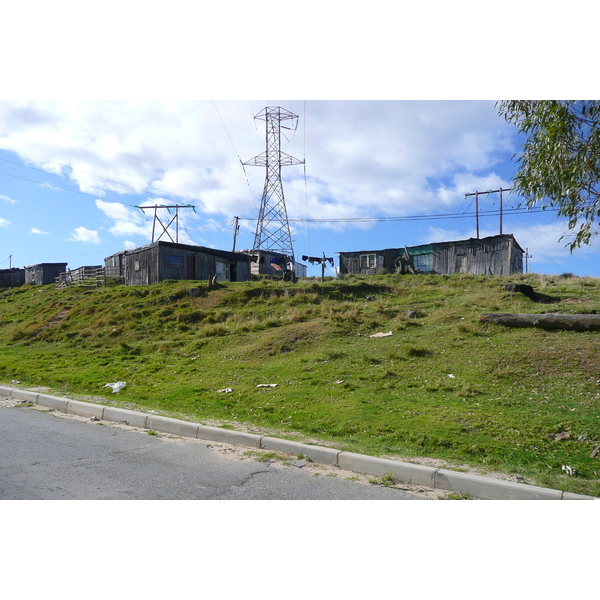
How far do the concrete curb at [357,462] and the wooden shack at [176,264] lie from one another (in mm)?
24533

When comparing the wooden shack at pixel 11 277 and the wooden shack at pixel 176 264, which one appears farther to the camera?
the wooden shack at pixel 11 277

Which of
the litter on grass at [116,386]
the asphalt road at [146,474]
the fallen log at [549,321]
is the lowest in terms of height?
the asphalt road at [146,474]

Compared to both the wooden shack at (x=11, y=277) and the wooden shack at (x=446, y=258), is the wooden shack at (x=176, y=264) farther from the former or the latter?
the wooden shack at (x=11, y=277)

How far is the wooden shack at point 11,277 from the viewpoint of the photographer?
55281 millimetres

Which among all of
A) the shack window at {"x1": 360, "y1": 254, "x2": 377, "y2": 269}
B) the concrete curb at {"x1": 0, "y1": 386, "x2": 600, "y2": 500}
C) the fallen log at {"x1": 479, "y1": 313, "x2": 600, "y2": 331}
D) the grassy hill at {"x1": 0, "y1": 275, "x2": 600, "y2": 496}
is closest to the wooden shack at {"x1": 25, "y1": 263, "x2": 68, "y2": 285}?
the grassy hill at {"x1": 0, "y1": 275, "x2": 600, "y2": 496}

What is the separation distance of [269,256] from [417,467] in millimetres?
44302

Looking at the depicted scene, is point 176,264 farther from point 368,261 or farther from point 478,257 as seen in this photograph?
point 478,257

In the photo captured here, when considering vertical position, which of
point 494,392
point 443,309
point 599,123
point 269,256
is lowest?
point 494,392

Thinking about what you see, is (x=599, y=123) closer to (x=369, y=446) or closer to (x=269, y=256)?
(x=369, y=446)

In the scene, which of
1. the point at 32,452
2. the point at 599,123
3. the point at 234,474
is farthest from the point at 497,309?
the point at 32,452

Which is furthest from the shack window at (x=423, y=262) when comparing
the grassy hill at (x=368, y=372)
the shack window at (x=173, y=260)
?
the shack window at (x=173, y=260)

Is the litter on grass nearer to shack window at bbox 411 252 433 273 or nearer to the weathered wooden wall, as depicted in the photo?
the weathered wooden wall

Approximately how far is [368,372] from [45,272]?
51.0m

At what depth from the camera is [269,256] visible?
49.0 metres
